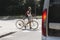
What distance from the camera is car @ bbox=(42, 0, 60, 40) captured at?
15.2ft

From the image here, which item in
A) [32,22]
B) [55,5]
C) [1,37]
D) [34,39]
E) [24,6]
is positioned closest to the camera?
[55,5]

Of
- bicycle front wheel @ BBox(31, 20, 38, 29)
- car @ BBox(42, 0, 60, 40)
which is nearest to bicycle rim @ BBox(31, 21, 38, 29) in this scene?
bicycle front wheel @ BBox(31, 20, 38, 29)

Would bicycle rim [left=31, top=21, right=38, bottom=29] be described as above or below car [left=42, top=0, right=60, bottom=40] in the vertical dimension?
below

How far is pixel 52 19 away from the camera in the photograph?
4.65 meters

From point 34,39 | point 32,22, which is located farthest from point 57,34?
point 32,22

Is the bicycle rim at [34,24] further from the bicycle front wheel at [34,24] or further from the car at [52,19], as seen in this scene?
the car at [52,19]

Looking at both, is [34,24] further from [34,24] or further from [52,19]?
[52,19]

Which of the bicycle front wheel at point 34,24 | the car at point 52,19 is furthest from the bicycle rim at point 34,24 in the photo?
the car at point 52,19

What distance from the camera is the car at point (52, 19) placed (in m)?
4.62

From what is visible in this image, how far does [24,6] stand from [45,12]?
32.9 meters

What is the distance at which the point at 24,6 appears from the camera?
37.6 meters

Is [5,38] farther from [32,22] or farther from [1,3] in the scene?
[1,3]

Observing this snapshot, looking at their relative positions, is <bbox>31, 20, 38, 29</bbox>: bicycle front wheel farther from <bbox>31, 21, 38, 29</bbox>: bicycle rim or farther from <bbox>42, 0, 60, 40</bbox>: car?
<bbox>42, 0, 60, 40</bbox>: car

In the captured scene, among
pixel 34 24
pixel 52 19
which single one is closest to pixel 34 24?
pixel 34 24
